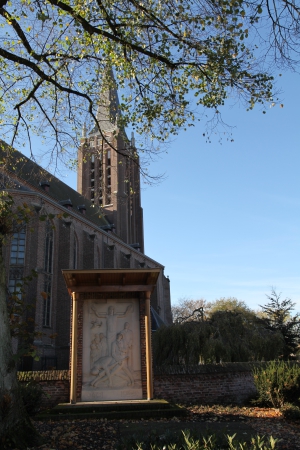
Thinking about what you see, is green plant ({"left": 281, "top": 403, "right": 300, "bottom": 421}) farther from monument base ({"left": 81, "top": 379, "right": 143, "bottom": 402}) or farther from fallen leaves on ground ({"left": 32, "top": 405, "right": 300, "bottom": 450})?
monument base ({"left": 81, "top": 379, "right": 143, "bottom": 402})

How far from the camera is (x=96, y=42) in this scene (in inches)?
372

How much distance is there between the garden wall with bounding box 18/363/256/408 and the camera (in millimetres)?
11461

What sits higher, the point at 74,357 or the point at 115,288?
the point at 115,288

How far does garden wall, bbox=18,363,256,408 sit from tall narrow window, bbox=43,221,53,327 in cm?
1925

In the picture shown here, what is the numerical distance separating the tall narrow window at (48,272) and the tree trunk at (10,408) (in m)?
23.9

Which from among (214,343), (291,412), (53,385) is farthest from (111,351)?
(214,343)

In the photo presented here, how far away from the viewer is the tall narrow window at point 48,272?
29.9 meters

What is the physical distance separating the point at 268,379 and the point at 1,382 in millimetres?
6872

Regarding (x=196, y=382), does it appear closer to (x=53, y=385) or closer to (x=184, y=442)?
(x=53, y=385)

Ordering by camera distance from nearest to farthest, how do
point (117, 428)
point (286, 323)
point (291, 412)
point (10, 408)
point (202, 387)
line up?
point (10, 408) → point (117, 428) → point (291, 412) → point (202, 387) → point (286, 323)

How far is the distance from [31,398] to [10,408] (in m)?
4.22

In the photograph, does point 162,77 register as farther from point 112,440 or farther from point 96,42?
point 112,440

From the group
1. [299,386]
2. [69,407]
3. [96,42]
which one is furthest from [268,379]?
[96,42]

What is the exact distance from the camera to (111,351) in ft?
33.7
